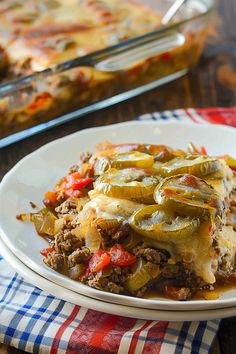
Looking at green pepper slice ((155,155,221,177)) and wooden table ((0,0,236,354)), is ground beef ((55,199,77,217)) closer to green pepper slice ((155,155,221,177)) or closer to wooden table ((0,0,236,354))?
green pepper slice ((155,155,221,177))

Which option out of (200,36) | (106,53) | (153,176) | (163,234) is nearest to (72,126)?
(106,53)

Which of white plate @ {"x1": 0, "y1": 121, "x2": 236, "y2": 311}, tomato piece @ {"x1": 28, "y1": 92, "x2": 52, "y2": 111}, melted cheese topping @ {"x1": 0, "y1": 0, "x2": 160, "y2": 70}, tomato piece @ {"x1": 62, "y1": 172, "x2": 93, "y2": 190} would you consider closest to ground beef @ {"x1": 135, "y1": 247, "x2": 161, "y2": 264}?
white plate @ {"x1": 0, "y1": 121, "x2": 236, "y2": 311}

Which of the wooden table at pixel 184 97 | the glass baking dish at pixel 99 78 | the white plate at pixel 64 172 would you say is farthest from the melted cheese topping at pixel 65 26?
the white plate at pixel 64 172

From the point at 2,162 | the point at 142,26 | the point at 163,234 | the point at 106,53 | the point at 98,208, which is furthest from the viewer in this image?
the point at 142,26

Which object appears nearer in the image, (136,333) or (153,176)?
(136,333)

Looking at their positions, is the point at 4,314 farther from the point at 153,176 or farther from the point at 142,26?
the point at 142,26

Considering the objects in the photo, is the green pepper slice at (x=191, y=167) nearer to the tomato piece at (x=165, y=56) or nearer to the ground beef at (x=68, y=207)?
the ground beef at (x=68, y=207)

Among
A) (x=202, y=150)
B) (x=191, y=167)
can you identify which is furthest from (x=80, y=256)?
(x=202, y=150)
